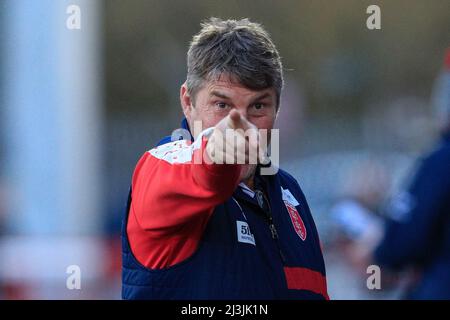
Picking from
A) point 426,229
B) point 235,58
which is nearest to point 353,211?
point 426,229

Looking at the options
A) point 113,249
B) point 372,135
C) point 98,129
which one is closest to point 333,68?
point 372,135

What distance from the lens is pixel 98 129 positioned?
291 inches

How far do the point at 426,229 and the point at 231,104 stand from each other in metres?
1.22

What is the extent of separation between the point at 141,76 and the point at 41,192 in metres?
3.20

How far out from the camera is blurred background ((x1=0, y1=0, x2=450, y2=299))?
6.11 metres

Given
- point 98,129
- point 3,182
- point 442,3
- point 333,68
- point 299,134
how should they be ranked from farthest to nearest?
point 442,3, point 333,68, point 299,134, point 98,129, point 3,182

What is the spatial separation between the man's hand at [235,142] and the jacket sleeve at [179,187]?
43 millimetres

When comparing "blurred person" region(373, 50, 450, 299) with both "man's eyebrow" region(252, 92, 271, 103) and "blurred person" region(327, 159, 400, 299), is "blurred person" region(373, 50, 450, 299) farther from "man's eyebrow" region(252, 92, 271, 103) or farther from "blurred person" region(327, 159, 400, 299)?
"blurred person" region(327, 159, 400, 299)

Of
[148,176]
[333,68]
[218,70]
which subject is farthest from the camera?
[333,68]

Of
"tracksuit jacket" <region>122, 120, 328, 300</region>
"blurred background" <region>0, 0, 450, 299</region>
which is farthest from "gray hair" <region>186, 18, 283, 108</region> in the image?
"blurred background" <region>0, 0, 450, 299</region>

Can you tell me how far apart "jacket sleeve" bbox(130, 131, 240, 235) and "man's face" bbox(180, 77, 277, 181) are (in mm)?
157

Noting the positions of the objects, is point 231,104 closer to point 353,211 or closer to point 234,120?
point 234,120

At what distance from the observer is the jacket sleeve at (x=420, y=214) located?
9.80 ft

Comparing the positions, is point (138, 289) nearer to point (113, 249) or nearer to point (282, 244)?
point (282, 244)
